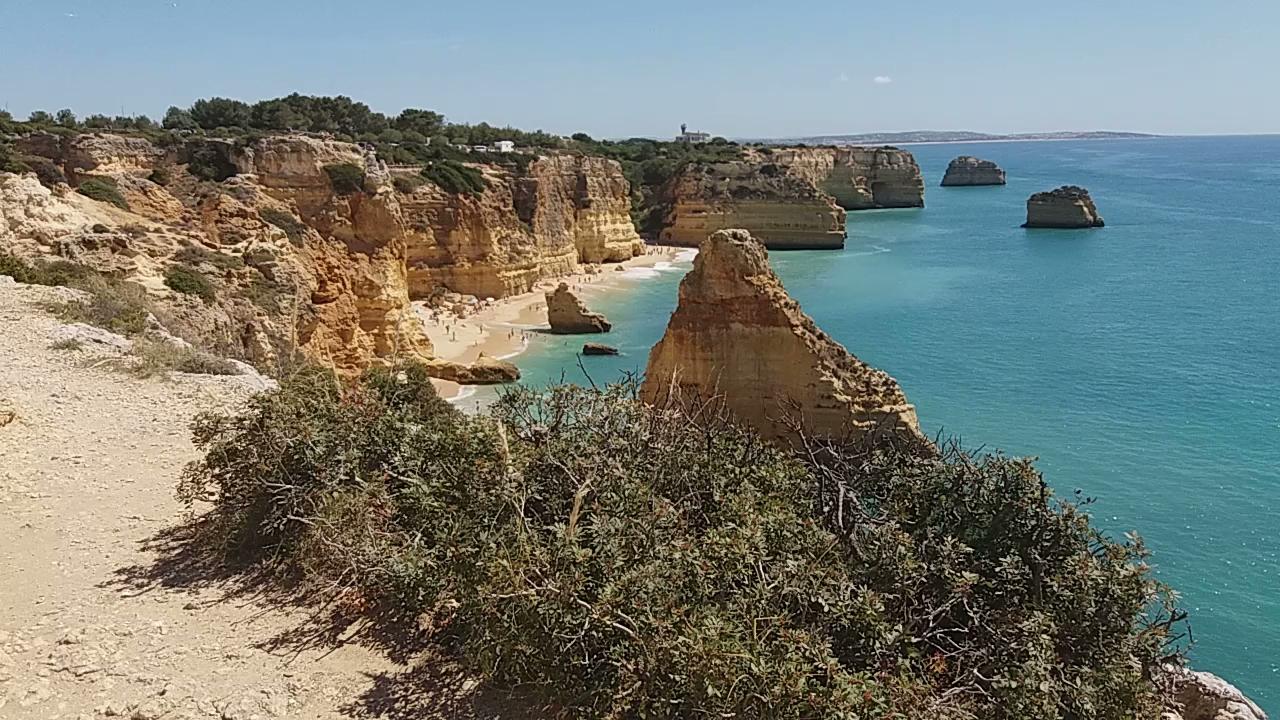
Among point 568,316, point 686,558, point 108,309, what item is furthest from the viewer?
point 568,316

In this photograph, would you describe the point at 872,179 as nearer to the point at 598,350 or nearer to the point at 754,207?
the point at 754,207

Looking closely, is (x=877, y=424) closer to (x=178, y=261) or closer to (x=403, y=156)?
(x=178, y=261)

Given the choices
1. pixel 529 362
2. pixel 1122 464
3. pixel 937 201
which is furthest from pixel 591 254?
pixel 937 201

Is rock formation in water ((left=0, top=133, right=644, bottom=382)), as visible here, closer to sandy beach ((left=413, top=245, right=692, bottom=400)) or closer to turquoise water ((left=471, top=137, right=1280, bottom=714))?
sandy beach ((left=413, top=245, right=692, bottom=400))

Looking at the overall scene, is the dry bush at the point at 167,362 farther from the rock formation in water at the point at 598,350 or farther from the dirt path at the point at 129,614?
the rock formation in water at the point at 598,350

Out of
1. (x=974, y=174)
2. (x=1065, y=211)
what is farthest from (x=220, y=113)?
(x=974, y=174)

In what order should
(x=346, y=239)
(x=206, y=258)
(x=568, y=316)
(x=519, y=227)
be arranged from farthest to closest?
(x=519, y=227)
(x=568, y=316)
(x=346, y=239)
(x=206, y=258)

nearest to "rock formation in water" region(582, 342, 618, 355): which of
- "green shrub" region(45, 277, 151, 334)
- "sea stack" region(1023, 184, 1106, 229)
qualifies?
"green shrub" region(45, 277, 151, 334)

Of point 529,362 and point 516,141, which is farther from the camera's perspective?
point 516,141
